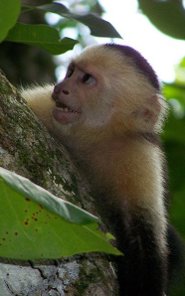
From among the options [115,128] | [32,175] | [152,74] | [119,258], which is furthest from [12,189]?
[152,74]

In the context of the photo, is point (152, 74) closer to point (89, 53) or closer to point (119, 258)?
point (89, 53)

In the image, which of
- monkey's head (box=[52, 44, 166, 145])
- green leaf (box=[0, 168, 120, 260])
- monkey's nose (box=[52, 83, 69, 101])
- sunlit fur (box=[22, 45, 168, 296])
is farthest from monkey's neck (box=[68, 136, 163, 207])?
green leaf (box=[0, 168, 120, 260])

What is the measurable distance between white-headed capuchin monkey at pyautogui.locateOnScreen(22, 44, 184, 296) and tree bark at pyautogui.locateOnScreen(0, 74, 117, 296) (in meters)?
0.25

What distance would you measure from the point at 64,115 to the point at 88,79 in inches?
11.4

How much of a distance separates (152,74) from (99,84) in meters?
0.24

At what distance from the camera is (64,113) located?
254 centimetres

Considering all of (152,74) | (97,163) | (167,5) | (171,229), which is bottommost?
(171,229)

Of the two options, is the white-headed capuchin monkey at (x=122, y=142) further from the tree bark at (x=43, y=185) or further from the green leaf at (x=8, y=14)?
the green leaf at (x=8, y=14)

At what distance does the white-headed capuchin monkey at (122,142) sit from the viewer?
221cm

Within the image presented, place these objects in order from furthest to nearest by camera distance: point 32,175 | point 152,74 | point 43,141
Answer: point 152,74, point 43,141, point 32,175

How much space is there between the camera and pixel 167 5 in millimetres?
2537

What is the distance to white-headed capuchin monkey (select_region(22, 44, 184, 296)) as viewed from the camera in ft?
7.26

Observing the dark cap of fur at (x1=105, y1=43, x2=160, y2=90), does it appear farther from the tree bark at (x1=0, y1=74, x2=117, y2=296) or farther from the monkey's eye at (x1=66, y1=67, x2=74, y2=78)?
the tree bark at (x1=0, y1=74, x2=117, y2=296)

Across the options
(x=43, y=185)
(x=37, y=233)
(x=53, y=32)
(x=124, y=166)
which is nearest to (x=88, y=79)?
(x=124, y=166)
